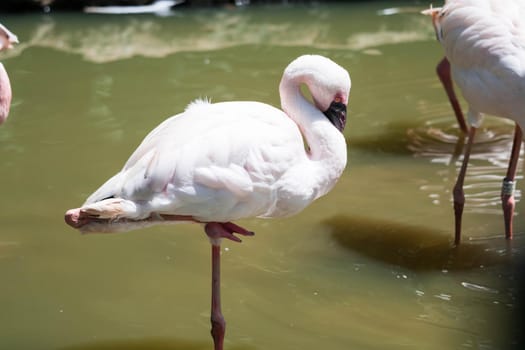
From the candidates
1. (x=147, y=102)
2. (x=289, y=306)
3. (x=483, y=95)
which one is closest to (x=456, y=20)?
(x=483, y=95)

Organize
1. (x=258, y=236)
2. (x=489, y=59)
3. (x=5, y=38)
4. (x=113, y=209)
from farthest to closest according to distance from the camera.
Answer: (x=258, y=236) < (x=489, y=59) < (x=5, y=38) < (x=113, y=209)

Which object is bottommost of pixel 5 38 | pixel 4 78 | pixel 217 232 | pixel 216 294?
pixel 216 294

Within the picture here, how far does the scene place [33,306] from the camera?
12.6 ft

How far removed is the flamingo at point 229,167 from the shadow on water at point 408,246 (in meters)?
1.15

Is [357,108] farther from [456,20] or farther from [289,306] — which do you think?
[289,306]

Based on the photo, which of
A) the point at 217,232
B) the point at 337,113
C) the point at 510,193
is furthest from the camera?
the point at 510,193

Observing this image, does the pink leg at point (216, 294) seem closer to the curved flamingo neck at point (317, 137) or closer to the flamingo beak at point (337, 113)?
the curved flamingo neck at point (317, 137)

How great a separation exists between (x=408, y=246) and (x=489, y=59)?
3.42ft

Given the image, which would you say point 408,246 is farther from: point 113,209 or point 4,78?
point 4,78

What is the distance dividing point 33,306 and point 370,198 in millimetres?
2129

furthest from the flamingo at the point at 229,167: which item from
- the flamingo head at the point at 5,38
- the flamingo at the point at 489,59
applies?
the flamingo at the point at 489,59

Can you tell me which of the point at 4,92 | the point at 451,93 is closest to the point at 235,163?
the point at 4,92

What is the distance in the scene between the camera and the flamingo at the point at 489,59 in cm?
406

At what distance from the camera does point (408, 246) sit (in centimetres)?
449
